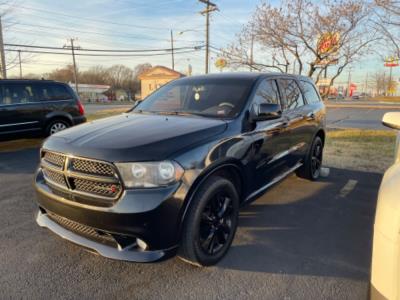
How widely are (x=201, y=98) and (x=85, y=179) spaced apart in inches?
71.2

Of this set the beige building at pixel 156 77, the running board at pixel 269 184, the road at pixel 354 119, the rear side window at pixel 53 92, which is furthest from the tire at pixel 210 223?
the beige building at pixel 156 77

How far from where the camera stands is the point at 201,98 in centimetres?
365

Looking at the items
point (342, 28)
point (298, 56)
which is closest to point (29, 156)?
point (298, 56)

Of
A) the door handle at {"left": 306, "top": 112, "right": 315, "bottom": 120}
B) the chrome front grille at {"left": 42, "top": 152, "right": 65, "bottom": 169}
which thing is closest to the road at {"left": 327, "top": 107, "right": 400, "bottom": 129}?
the door handle at {"left": 306, "top": 112, "right": 315, "bottom": 120}

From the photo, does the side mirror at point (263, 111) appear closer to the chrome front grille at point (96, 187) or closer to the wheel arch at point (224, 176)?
the wheel arch at point (224, 176)

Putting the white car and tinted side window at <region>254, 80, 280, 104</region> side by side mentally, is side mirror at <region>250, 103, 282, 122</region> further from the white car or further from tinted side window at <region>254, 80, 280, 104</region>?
the white car

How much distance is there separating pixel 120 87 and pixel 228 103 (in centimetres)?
9577

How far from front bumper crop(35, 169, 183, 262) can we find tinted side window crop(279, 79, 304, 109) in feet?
8.24

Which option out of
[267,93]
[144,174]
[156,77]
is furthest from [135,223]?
[156,77]

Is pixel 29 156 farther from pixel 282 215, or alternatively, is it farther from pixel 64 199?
pixel 282 215

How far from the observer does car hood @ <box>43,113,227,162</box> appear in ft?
7.47

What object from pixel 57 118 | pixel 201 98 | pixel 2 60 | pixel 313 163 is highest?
pixel 2 60

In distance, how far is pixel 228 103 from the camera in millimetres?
3344

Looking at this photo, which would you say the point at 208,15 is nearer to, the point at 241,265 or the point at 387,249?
the point at 241,265
